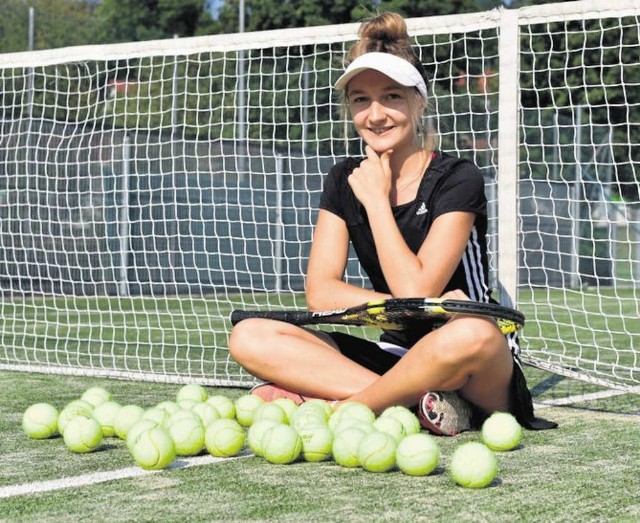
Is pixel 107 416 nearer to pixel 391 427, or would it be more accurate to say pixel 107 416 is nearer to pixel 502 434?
pixel 391 427

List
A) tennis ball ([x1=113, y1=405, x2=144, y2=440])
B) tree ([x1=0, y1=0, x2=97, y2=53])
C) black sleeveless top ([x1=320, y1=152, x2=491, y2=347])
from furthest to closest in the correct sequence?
tree ([x1=0, y1=0, x2=97, y2=53])
black sleeveless top ([x1=320, y1=152, x2=491, y2=347])
tennis ball ([x1=113, y1=405, x2=144, y2=440])

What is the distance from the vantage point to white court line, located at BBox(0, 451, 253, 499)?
125 inches

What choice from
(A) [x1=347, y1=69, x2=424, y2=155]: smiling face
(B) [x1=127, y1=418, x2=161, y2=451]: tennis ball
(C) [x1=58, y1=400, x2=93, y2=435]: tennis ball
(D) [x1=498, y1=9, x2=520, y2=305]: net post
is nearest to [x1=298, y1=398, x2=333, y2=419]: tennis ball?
(B) [x1=127, y1=418, x2=161, y2=451]: tennis ball

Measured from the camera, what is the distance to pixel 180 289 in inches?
514

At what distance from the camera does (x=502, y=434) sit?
387cm

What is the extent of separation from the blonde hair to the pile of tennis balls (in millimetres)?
1292

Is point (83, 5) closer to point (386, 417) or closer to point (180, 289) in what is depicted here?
point (180, 289)

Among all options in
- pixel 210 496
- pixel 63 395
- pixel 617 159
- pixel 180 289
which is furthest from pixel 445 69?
pixel 210 496

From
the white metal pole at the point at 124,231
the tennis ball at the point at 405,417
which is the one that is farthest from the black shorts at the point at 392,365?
the white metal pole at the point at 124,231

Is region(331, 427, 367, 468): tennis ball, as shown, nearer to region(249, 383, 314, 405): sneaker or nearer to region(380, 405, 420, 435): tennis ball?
region(380, 405, 420, 435): tennis ball

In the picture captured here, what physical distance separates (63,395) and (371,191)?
2126 millimetres

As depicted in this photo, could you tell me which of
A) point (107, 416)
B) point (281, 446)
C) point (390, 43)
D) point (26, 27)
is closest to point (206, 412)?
point (107, 416)

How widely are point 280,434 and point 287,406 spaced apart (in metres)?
0.65

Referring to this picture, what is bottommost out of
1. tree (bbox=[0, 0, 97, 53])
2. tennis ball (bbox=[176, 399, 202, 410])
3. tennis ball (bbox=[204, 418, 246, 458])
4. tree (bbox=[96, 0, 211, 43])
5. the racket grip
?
tennis ball (bbox=[204, 418, 246, 458])
